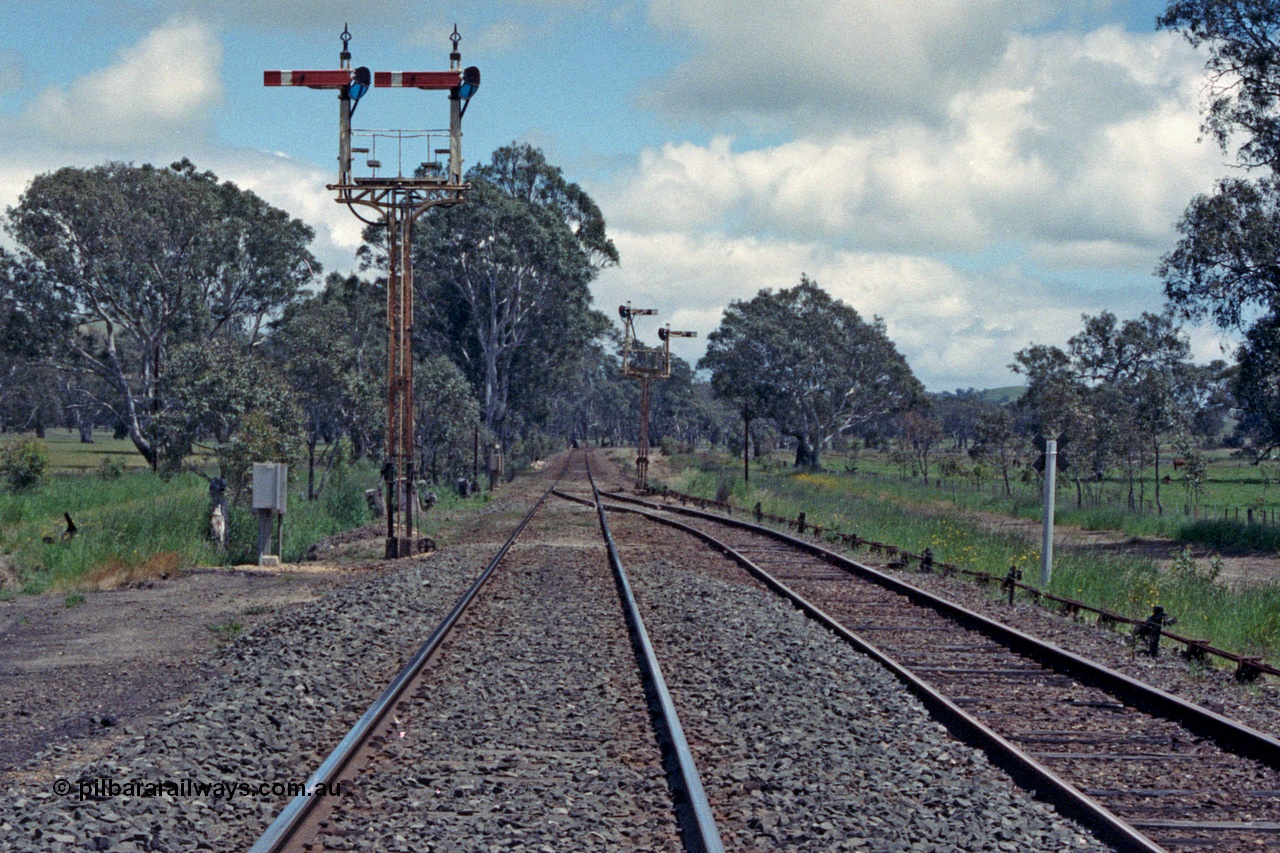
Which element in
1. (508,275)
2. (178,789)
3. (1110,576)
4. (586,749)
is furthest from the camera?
(508,275)

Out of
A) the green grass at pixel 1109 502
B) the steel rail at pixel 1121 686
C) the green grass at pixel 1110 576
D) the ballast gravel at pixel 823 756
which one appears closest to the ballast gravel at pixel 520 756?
the ballast gravel at pixel 823 756

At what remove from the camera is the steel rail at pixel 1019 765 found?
5.62 metres

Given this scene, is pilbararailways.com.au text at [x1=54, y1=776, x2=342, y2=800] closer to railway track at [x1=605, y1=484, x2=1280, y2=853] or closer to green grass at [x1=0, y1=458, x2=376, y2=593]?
railway track at [x1=605, y1=484, x2=1280, y2=853]

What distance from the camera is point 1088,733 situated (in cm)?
778

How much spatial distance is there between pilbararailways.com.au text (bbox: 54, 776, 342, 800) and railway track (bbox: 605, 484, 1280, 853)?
396cm

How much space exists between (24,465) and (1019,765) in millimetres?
37176

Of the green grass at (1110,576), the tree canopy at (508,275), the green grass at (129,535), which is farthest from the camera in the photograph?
the tree canopy at (508,275)

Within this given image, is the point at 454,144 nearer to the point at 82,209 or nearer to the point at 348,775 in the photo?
the point at 348,775

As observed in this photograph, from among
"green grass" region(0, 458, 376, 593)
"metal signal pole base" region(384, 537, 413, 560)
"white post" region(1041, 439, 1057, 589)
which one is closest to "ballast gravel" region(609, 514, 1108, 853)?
"white post" region(1041, 439, 1057, 589)

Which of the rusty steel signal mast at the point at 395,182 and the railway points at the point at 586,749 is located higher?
the rusty steel signal mast at the point at 395,182

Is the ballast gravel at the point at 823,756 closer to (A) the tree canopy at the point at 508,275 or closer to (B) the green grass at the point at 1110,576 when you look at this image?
(B) the green grass at the point at 1110,576

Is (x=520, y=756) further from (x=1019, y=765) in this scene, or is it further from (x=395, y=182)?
(x=395, y=182)

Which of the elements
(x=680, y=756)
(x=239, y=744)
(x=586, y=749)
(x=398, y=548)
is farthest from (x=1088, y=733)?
(x=398, y=548)

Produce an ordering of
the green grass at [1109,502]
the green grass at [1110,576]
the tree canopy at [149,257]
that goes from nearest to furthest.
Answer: the green grass at [1110,576] → the green grass at [1109,502] → the tree canopy at [149,257]
